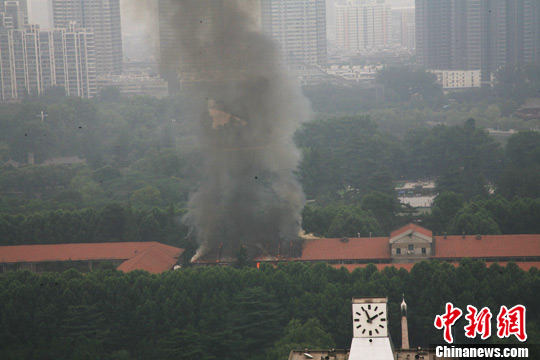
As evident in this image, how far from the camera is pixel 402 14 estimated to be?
163 m

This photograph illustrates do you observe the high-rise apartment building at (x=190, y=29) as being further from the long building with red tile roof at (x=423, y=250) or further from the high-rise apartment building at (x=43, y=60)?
the high-rise apartment building at (x=43, y=60)

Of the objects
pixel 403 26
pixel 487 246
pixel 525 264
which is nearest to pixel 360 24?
pixel 403 26

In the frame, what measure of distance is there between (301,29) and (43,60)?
75.1 feet

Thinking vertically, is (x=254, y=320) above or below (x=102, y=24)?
below

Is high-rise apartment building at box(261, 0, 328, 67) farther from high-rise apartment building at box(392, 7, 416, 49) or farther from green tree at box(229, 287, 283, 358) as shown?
green tree at box(229, 287, 283, 358)

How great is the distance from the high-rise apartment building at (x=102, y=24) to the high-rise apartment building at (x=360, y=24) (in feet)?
203

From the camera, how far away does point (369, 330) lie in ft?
63.7

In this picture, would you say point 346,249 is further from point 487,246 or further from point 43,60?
point 43,60

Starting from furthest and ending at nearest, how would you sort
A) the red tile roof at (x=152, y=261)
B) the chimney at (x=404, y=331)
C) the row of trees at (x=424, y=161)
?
the row of trees at (x=424, y=161) < the red tile roof at (x=152, y=261) < the chimney at (x=404, y=331)

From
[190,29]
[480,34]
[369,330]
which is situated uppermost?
[480,34]

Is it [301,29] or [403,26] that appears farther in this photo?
[403,26]

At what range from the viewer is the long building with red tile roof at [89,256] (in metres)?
35.6

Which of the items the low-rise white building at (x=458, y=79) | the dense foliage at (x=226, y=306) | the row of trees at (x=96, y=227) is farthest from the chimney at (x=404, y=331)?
the low-rise white building at (x=458, y=79)

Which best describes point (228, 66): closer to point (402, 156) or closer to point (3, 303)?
point (3, 303)
